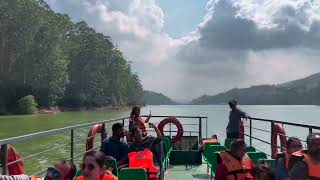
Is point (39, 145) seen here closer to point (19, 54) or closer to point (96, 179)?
point (96, 179)

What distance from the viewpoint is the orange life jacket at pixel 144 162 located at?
6441 millimetres

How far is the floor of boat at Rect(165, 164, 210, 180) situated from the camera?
9.63 meters

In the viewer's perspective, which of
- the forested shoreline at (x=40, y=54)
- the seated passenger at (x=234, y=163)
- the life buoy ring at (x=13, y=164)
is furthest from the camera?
the forested shoreline at (x=40, y=54)

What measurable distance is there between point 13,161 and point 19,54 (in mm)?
67692

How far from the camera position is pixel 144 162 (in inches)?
259

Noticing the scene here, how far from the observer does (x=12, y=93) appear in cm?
7181

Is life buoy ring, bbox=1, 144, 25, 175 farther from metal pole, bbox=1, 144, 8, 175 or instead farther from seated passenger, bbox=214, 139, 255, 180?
seated passenger, bbox=214, 139, 255, 180

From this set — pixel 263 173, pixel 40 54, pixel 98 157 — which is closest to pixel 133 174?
pixel 98 157

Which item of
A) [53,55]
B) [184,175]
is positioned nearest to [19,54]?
[53,55]

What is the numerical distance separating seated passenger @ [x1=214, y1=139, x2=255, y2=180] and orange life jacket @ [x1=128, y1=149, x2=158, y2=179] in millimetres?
1507

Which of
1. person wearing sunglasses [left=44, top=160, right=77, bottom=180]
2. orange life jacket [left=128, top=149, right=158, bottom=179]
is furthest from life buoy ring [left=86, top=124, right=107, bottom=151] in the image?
person wearing sunglasses [left=44, top=160, right=77, bottom=180]

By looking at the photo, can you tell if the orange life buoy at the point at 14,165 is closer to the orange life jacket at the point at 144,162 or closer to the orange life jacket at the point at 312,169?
the orange life jacket at the point at 144,162

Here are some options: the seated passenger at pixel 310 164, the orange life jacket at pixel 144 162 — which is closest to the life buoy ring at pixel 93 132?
the orange life jacket at pixel 144 162

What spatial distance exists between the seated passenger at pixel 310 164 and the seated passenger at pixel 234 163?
83 cm
